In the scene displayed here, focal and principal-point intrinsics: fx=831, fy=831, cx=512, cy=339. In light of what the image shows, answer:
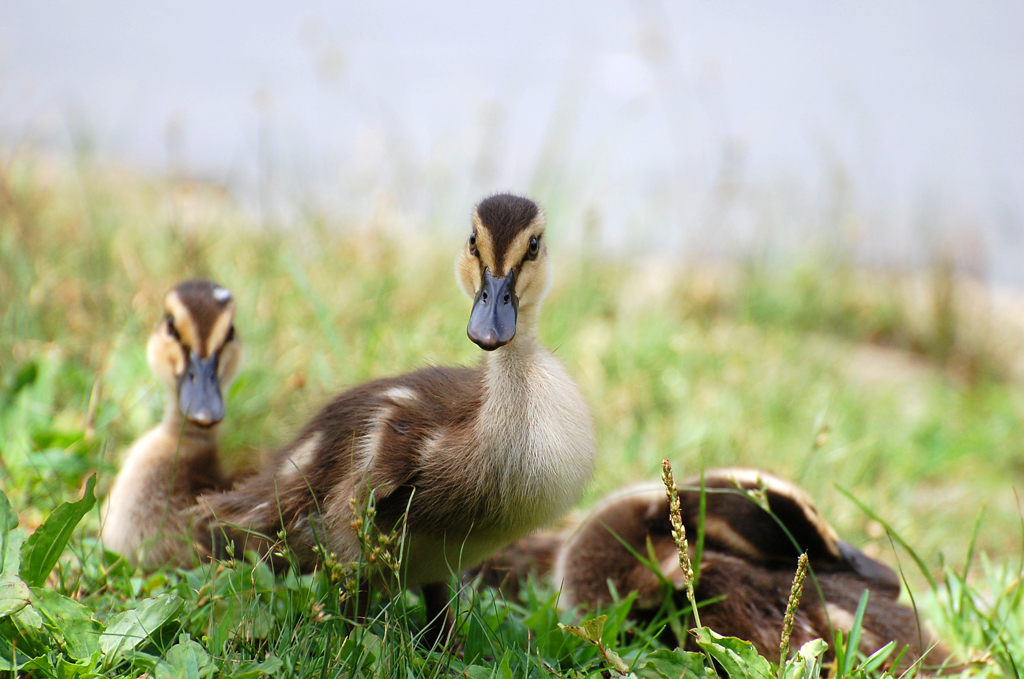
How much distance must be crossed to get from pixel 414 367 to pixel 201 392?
25.5 inches

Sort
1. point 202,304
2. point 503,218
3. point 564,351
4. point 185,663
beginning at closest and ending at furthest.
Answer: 1. point 185,663
2. point 503,218
3. point 202,304
4. point 564,351

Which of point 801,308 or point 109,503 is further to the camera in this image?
point 801,308

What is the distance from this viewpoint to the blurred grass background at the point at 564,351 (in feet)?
10.5

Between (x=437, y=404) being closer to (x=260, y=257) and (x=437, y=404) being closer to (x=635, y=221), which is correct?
(x=260, y=257)

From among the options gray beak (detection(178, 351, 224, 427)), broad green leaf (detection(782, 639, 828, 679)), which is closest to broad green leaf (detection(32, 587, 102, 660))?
gray beak (detection(178, 351, 224, 427))

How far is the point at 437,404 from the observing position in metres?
2.06

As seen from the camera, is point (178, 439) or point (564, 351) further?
point (564, 351)

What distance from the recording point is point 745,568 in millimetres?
2420

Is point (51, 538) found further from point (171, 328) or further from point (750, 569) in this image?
point (750, 569)

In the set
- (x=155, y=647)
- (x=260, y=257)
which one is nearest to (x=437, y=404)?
(x=155, y=647)

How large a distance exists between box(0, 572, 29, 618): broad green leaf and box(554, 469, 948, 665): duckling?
4.70 ft

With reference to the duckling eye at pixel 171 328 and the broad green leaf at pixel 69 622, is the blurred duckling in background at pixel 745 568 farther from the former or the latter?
the duckling eye at pixel 171 328

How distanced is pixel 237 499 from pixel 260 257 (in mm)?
2584

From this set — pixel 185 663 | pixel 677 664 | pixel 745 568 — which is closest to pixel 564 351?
pixel 745 568
